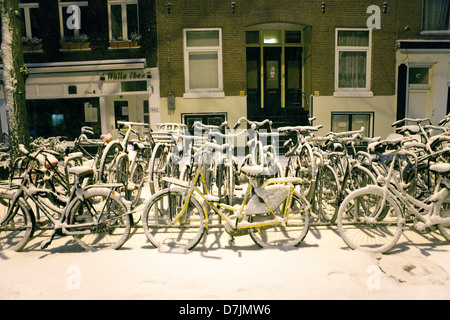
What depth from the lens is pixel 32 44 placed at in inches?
534

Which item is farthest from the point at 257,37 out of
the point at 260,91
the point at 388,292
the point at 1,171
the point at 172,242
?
the point at 388,292

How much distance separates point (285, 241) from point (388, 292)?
4.73ft

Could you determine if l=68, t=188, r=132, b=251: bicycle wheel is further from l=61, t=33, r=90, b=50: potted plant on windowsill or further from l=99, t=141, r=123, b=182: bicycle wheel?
l=61, t=33, r=90, b=50: potted plant on windowsill

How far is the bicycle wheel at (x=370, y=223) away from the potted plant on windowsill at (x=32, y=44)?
1398 centimetres

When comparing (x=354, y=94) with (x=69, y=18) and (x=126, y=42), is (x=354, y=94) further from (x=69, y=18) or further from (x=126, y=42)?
(x=69, y=18)

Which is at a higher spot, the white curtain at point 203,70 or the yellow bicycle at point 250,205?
the white curtain at point 203,70

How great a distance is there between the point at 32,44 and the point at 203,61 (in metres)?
7.28

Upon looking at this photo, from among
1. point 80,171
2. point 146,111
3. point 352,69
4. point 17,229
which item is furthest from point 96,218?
point 352,69

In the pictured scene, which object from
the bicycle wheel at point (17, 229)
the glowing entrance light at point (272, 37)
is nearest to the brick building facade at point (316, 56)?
the glowing entrance light at point (272, 37)

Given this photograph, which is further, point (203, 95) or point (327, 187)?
point (203, 95)

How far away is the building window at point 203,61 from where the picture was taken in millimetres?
12508

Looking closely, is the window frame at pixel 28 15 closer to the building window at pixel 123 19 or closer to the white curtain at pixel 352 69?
the building window at pixel 123 19

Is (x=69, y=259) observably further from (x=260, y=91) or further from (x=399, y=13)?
(x=399, y=13)

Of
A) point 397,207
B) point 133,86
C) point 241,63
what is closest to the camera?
point 397,207
